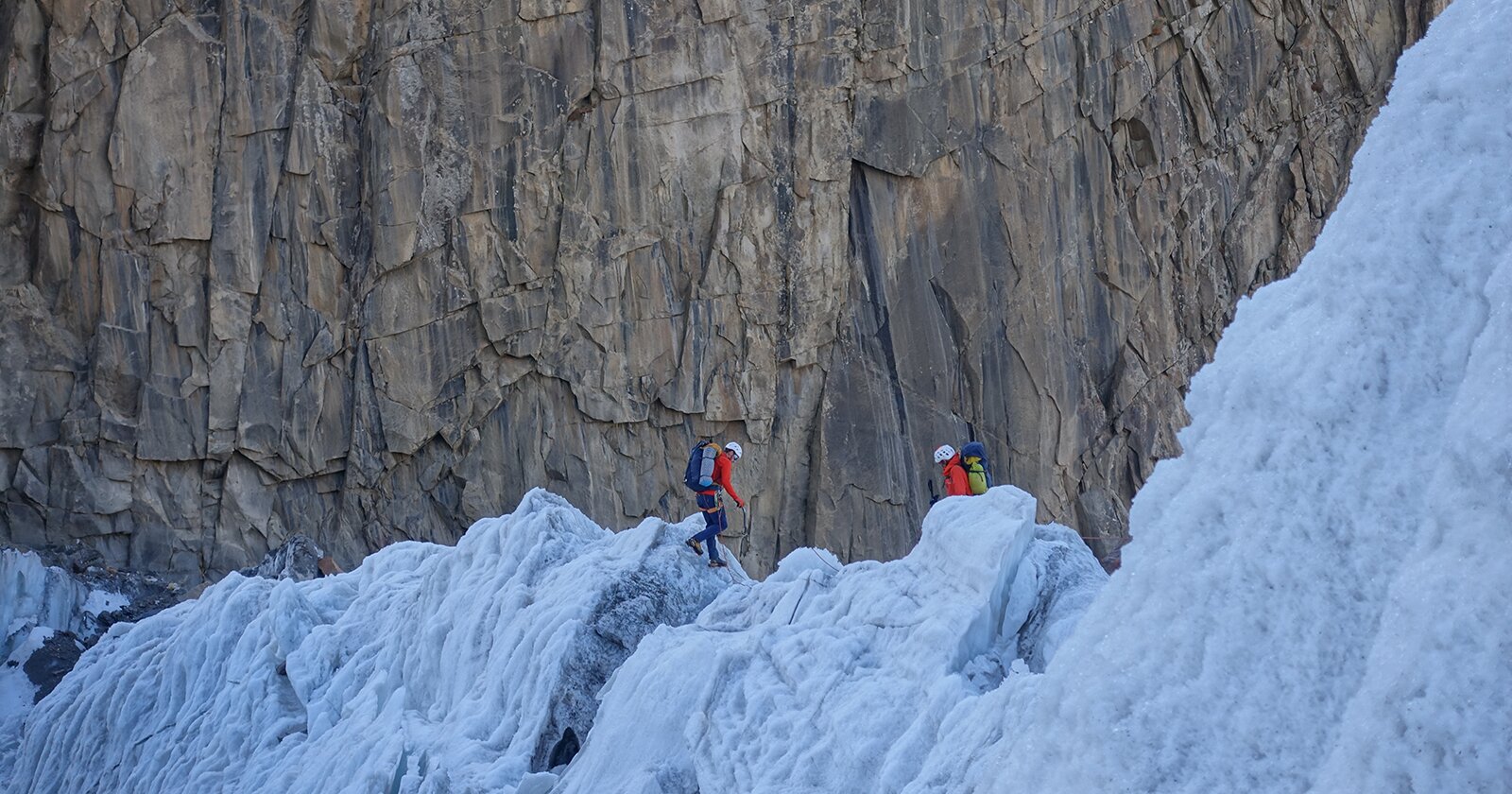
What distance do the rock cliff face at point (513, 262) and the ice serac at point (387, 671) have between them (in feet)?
35.8

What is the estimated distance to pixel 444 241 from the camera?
2302 centimetres

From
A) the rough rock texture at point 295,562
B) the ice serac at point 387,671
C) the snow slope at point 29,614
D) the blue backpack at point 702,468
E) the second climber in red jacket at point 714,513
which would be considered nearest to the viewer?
the ice serac at point 387,671

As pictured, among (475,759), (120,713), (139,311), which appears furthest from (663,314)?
(475,759)

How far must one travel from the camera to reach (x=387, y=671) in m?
9.68

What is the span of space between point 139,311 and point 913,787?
66.5 ft

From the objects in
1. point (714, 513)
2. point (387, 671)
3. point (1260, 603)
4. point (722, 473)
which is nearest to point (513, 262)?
point (722, 473)

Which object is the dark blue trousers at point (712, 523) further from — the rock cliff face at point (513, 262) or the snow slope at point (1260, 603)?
the rock cliff face at point (513, 262)

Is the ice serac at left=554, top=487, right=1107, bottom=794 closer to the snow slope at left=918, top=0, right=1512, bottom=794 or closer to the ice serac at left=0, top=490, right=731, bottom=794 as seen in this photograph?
the ice serac at left=0, top=490, right=731, bottom=794

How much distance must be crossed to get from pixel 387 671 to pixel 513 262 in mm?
14147

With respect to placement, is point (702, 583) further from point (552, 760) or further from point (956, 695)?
point (956, 695)

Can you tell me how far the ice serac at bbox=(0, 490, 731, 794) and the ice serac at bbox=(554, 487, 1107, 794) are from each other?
680mm

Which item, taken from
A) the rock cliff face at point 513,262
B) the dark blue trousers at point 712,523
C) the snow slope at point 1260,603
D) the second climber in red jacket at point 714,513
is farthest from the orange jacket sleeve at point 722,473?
the rock cliff face at point 513,262

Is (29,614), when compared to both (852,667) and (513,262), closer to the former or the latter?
(513,262)

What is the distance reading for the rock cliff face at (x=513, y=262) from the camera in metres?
22.4
